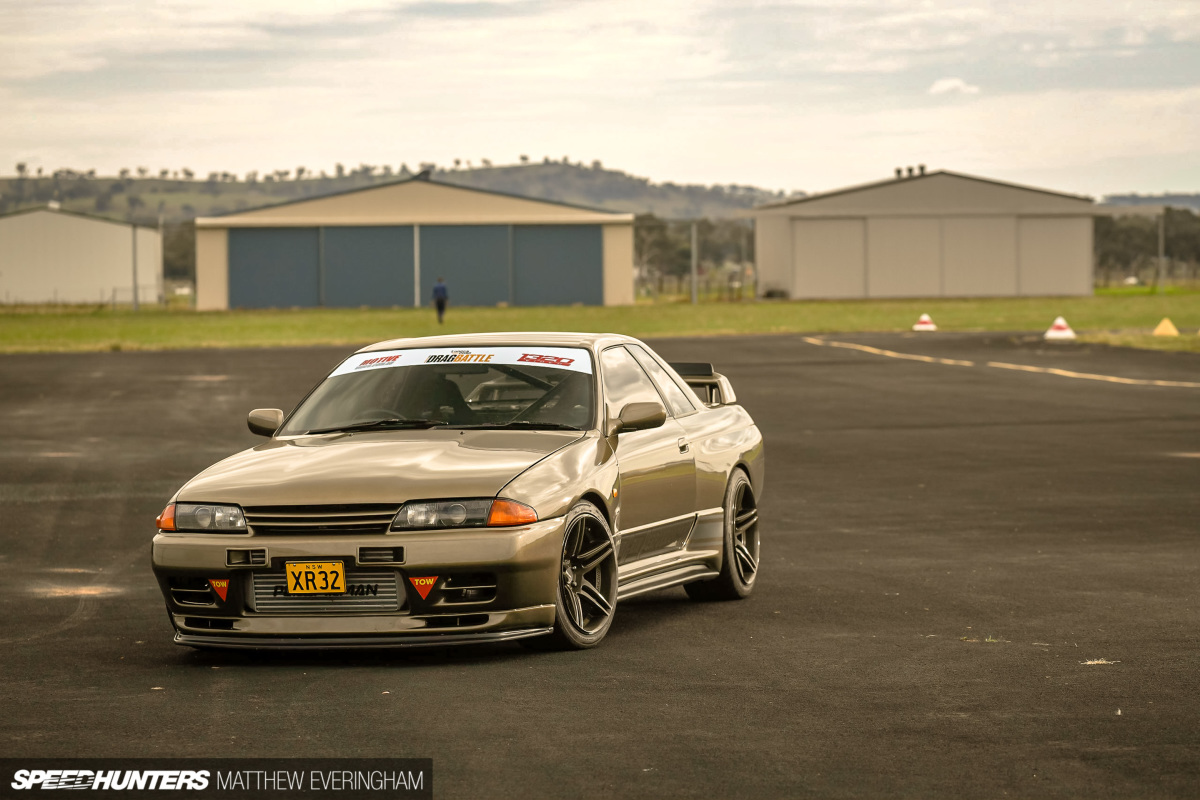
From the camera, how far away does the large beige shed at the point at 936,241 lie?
80938 millimetres

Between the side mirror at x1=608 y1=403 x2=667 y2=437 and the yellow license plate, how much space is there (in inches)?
65.8

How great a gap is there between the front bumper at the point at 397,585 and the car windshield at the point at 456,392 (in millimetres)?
1142

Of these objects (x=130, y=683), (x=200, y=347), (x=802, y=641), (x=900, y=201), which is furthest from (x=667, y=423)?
(x=900, y=201)

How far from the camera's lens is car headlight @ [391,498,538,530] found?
708cm

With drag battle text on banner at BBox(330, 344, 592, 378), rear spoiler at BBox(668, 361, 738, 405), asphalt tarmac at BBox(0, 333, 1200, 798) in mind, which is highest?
drag battle text on banner at BBox(330, 344, 592, 378)

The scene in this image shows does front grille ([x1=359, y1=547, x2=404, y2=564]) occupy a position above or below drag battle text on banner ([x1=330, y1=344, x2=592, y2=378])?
below

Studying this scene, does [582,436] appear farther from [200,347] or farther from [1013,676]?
[200,347]

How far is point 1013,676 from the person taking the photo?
6.95 meters

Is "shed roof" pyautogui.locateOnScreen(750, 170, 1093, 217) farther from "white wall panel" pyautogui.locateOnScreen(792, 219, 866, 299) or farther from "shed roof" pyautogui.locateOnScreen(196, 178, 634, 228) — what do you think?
"shed roof" pyautogui.locateOnScreen(196, 178, 634, 228)

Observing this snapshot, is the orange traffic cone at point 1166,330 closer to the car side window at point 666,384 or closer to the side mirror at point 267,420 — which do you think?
the car side window at point 666,384

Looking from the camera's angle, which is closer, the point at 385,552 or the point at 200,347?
the point at 385,552

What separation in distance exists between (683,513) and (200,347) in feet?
115

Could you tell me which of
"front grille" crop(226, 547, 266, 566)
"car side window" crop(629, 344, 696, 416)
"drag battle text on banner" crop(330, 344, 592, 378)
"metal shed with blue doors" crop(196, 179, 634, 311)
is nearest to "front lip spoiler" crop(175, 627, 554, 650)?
"front grille" crop(226, 547, 266, 566)

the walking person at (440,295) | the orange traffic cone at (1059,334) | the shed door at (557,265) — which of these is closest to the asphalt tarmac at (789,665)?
the orange traffic cone at (1059,334)
